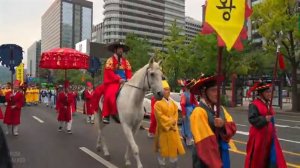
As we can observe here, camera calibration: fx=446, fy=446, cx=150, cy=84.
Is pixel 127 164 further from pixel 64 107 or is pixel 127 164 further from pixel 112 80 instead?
pixel 64 107

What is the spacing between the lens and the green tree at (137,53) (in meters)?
51.0

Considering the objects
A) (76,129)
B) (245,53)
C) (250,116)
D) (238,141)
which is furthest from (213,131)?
(245,53)

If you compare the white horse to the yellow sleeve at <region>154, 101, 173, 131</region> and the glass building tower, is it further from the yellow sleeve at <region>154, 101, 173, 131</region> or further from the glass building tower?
the glass building tower

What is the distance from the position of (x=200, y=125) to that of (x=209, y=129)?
0.10 meters

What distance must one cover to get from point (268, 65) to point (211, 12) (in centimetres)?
5240

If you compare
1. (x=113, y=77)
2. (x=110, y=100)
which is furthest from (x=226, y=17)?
(x=113, y=77)

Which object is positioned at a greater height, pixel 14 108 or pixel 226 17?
pixel 226 17

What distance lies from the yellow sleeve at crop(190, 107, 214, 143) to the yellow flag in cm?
69

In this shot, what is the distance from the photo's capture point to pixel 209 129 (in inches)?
169

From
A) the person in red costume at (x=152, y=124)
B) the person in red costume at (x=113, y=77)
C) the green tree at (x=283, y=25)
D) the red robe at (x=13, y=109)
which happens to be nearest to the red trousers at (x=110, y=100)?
the person in red costume at (x=113, y=77)

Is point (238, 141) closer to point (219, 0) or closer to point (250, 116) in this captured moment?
point (250, 116)

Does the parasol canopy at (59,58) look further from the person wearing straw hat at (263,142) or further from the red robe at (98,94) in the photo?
the person wearing straw hat at (263,142)

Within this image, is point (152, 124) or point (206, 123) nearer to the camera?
point (206, 123)

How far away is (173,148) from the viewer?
8.20 m
